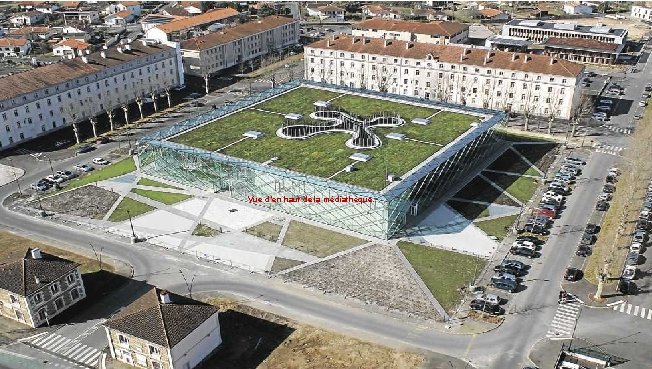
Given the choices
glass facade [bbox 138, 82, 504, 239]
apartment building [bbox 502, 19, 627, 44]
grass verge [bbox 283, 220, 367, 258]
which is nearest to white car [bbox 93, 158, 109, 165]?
glass facade [bbox 138, 82, 504, 239]

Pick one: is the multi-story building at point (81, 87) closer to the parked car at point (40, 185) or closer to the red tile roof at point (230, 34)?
the red tile roof at point (230, 34)

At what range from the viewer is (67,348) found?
2640 inches

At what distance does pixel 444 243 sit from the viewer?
84188mm

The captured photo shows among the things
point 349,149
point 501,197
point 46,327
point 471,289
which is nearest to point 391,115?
point 349,149

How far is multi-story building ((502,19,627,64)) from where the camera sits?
556 ft

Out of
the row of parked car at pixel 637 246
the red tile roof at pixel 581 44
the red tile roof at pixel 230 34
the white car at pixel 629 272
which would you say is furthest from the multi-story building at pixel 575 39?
the white car at pixel 629 272

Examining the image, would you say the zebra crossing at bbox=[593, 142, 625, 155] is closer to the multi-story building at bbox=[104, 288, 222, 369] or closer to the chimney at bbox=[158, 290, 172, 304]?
the multi-story building at bbox=[104, 288, 222, 369]

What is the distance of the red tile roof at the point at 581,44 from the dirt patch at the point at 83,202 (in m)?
132

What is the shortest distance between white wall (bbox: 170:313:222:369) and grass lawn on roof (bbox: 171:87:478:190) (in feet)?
110

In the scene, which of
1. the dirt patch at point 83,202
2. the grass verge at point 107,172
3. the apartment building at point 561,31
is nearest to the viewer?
the dirt patch at point 83,202

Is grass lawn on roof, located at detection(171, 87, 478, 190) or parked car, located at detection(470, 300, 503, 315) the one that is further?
grass lawn on roof, located at detection(171, 87, 478, 190)

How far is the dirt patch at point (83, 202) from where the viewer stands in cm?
9644

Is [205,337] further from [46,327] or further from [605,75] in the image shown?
[605,75]

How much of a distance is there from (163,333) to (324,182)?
3568cm
